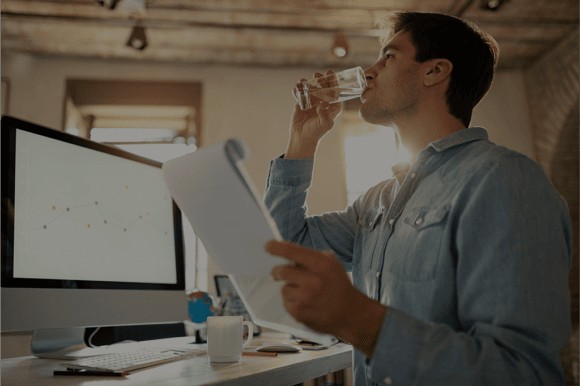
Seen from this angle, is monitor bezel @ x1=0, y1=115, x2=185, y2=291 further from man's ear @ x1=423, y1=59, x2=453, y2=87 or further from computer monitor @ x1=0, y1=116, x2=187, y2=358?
man's ear @ x1=423, y1=59, x2=453, y2=87

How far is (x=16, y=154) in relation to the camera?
0.84 m

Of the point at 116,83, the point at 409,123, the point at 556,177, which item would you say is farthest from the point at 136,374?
the point at 556,177

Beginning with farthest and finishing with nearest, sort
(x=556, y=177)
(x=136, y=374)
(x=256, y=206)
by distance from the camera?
1. (x=556, y=177)
2. (x=136, y=374)
3. (x=256, y=206)

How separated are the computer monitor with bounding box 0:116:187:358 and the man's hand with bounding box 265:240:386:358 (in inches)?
21.5

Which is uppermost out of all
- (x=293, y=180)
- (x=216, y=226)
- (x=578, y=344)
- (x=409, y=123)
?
(x=409, y=123)

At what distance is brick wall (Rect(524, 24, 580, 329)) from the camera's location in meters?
3.42

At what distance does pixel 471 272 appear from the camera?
0.67 meters

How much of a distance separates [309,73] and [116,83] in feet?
5.60

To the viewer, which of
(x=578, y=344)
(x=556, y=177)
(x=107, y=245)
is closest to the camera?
(x=107, y=245)

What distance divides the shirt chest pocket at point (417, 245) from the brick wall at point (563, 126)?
3242 mm

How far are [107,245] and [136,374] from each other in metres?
0.33

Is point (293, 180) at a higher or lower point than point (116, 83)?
lower

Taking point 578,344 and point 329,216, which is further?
point 578,344

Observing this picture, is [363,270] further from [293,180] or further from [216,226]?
[216,226]
